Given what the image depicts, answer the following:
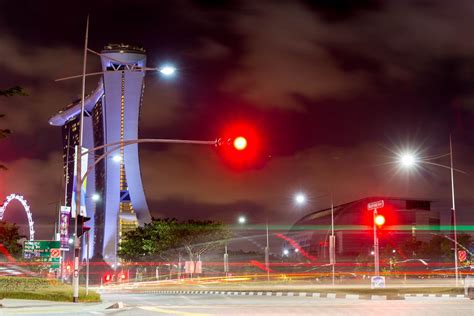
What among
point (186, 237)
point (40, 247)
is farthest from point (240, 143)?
point (186, 237)

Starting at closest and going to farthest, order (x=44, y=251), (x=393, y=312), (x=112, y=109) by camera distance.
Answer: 1. (x=393, y=312)
2. (x=44, y=251)
3. (x=112, y=109)

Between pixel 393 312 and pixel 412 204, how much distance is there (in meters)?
173

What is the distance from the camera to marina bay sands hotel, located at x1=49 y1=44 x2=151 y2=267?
15388 centimetres

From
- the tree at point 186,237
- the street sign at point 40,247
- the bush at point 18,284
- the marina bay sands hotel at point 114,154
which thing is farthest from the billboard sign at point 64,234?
the marina bay sands hotel at point 114,154

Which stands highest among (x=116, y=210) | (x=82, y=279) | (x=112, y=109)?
(x=112, y=109)

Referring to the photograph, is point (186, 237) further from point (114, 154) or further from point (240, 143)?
point (240, 143)

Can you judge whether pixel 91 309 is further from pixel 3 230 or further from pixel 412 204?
pixel 412 204

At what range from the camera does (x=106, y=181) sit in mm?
162625

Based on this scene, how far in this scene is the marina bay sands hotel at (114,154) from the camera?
154 metres

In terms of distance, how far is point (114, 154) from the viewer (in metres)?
153

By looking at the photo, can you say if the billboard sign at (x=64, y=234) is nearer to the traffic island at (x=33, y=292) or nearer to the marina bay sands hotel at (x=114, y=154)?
the traffic island at (x=33, y=292)

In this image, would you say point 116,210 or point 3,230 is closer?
point 3,230

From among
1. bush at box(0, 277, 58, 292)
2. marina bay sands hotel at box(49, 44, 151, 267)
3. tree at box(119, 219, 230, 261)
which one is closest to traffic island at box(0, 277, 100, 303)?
bush at box(0, 277, 58, 292)

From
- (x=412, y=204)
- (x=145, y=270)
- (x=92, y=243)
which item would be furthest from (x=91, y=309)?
(x=412, y=204)
